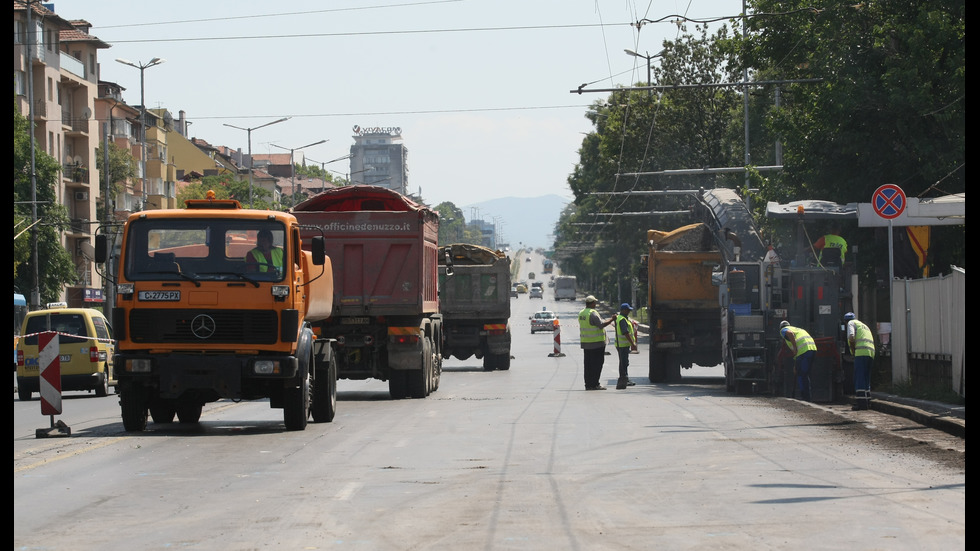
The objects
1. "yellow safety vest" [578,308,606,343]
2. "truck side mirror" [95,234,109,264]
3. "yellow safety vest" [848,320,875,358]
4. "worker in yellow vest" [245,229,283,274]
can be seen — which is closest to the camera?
"truck side mirror" [95,234,109,264]

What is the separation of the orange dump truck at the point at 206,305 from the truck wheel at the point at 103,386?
11.3 meters

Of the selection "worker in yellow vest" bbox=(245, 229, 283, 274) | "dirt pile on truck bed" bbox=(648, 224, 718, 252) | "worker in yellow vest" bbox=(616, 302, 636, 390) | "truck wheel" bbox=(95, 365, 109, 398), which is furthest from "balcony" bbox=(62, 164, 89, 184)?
"worker in yellow vest" bbox=(245, 229, 283, 274)

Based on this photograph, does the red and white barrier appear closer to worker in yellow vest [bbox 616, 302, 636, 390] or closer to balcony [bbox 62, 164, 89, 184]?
worker in yellow vest [bbox 616, 302, 636, 390]

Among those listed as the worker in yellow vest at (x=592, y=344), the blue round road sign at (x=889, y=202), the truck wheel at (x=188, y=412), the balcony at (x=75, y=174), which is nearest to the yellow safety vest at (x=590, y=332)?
the worker in yellow vest at (x=592, y=344)

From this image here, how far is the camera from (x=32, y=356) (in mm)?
25875

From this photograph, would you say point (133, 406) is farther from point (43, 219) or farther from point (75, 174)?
point (75, 174)

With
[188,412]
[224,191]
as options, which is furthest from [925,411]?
[224,191]

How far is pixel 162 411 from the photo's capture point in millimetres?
17016

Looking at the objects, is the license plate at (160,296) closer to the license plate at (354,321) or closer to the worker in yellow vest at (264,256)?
the worker in yellow vest at (264,256)

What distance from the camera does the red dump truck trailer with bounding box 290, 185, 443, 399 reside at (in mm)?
21141

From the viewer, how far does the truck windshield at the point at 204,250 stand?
14977mm

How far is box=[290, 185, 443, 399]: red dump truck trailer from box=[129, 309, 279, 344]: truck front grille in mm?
5860

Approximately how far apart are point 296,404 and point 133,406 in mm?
1873

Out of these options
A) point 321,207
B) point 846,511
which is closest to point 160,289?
point 321,207
